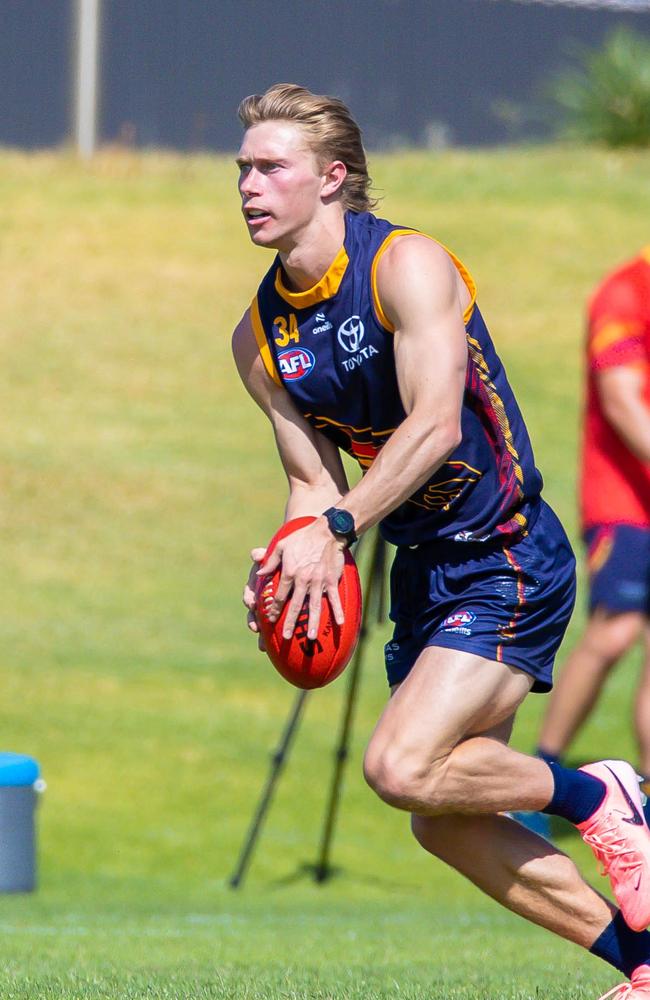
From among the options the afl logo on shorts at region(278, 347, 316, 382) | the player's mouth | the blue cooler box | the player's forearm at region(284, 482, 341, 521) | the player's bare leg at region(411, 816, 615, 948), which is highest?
the player's mouth

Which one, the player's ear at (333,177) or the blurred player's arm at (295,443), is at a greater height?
the player's ear at (333,177)

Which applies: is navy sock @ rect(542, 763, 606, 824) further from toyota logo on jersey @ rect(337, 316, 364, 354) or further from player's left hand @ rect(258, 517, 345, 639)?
toyota logo on jersey @ rect(337, 316, 364, 354)

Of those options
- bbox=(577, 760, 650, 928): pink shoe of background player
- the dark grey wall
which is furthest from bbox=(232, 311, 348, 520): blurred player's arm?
the dark grey wall

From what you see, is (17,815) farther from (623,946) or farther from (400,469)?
(400,469)

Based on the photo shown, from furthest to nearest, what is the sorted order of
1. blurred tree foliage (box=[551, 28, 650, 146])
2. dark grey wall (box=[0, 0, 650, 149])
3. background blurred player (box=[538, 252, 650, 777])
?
blurred tree foliage (box=[551, 28, 650, 146]), dark grey wall (box=[0, 0, 650, 149]), background blurred player (box=[538, 252, 650, 777])

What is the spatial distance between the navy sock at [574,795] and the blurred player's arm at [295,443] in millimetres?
1045

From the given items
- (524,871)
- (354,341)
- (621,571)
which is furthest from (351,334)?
(621,571)

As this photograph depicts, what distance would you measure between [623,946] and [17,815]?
3449 millimetres

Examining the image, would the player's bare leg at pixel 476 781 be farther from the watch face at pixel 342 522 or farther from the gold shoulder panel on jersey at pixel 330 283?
the gold shoulder panel on jersey at pixel 330 283

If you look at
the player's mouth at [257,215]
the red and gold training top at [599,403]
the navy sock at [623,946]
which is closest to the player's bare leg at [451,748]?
the navy sock at [623,946]

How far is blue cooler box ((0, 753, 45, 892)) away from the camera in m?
7.54

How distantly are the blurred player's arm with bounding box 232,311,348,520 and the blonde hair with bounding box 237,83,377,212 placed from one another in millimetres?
500

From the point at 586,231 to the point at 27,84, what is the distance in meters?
6.30

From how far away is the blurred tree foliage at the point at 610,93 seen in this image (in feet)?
65.2
